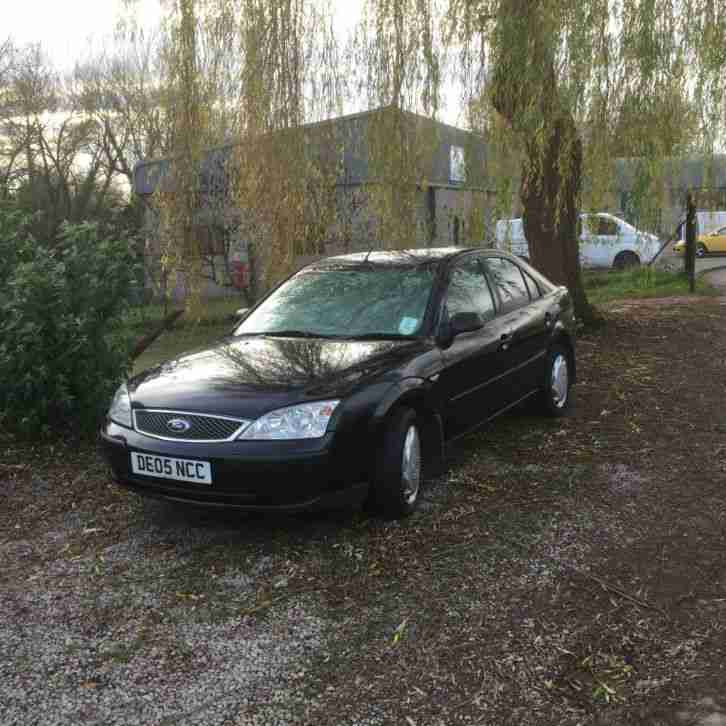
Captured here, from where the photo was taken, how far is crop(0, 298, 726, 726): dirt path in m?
3.14

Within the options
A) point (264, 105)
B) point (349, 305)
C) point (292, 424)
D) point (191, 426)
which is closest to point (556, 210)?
point (264, 105)

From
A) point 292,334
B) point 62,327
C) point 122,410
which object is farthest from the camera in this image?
point 62,327

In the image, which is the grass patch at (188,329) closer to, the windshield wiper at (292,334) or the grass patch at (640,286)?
the grass patch at (640,286)

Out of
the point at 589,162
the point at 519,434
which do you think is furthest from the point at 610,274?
the point at 519,434

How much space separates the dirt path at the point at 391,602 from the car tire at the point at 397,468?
0.14m

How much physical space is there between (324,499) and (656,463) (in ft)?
9.22

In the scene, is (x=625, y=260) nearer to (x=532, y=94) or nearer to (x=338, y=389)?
(x=532, y=94)

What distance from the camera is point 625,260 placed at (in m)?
24.3

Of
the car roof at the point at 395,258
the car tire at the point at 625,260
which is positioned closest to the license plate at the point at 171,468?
the car roof at the point at 395,258

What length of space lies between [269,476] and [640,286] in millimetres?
15148

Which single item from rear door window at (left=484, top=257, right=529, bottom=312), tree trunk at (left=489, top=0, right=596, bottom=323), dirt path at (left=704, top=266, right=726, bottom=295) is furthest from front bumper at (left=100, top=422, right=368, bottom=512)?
dirt path at (left=704, top=266, right=726, bottom=295)

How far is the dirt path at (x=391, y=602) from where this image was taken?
10.3 feet

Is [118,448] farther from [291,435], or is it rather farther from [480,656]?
[480,656]

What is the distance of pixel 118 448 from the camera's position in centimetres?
464
